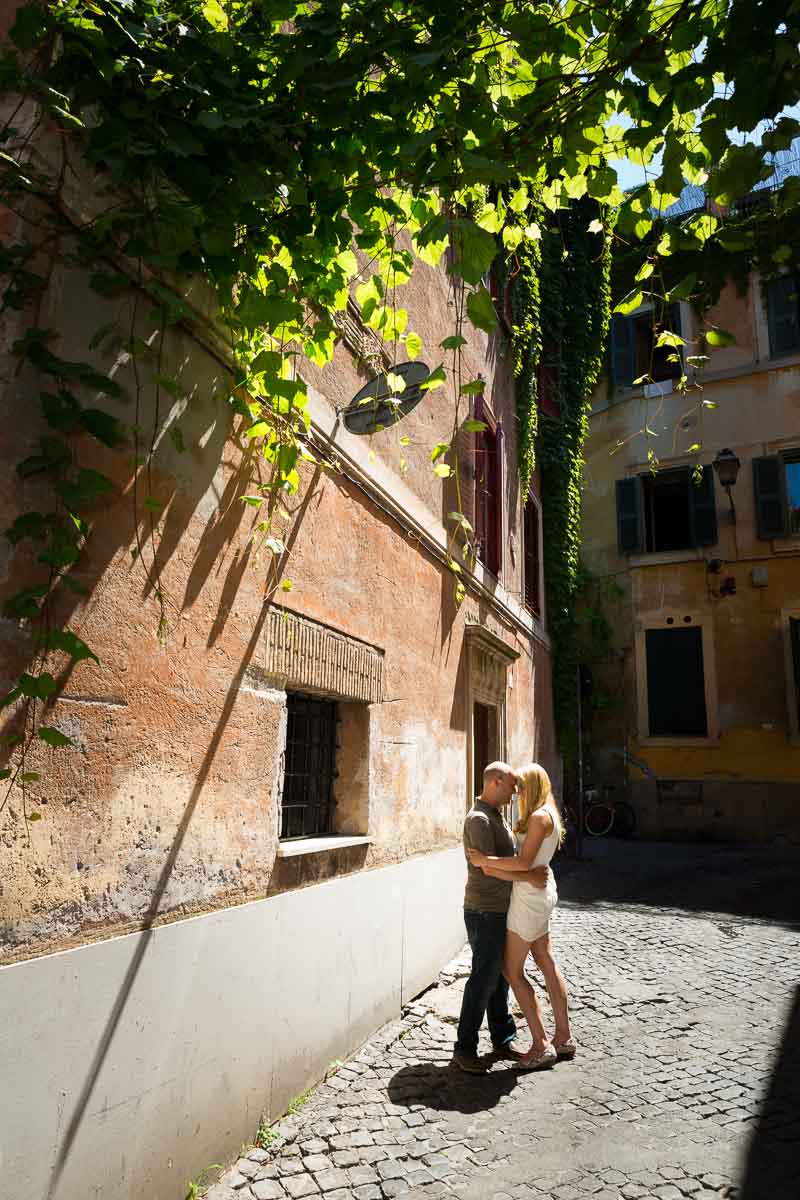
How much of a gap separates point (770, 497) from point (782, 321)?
3602 mm

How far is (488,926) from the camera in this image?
13.8 ft

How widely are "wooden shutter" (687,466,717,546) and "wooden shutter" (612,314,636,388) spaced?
276 cm

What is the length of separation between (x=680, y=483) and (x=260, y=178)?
15264mm

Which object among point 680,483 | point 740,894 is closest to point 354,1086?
point 740,894

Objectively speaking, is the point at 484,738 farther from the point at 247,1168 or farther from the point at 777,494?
the point at 777,494

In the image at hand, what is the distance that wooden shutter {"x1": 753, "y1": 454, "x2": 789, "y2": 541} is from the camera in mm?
14797

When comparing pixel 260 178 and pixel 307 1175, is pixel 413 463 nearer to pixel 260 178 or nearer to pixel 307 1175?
pixel 260 178

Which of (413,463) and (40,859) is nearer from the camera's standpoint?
(40,859)

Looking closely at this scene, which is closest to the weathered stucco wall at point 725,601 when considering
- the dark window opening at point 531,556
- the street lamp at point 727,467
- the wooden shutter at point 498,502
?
the street lamp at point 727,467

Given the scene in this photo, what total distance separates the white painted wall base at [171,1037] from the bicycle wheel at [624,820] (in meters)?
11.5

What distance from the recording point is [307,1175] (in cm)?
303

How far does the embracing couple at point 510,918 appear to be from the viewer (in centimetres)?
407

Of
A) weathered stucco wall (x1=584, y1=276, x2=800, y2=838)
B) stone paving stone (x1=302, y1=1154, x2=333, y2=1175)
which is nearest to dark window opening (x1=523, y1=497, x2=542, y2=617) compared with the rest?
weathered stucco wall (x1=584, y1=276, x2=800, y2=838)

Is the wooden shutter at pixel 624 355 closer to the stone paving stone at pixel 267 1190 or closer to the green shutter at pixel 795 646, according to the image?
the green shutter at pixel 795 646
